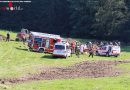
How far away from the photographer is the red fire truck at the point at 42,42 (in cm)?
6381

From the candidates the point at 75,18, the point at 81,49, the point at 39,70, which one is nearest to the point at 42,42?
the point at 81,49

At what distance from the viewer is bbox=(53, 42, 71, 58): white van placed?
2267 inches

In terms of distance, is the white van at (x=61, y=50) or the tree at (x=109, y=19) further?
the tree at (x=109, y=19)

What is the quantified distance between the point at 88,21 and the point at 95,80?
68310 millimetres

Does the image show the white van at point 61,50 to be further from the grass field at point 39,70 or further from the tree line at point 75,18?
the tree line at point 75,18

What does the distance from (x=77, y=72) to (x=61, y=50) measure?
14767mm

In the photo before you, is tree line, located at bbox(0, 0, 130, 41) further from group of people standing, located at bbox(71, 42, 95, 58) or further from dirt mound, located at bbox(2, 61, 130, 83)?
dirt mound, located at bbox(2, 61, 130, 83)

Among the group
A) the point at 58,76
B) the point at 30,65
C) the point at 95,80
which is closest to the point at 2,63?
the point at 30,65

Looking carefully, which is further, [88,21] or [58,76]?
[88,21]

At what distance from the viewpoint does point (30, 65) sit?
4781 centimetres

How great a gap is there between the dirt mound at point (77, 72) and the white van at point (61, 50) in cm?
740

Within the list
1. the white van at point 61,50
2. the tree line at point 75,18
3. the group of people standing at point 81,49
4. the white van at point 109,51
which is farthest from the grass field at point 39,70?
the tree line at point 75,18

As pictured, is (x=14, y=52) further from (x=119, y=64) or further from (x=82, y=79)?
(x=82, y=79)

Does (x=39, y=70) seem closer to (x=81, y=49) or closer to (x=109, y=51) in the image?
(x=81, y=49)
